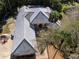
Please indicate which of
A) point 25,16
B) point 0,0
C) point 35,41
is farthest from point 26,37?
point 0,0

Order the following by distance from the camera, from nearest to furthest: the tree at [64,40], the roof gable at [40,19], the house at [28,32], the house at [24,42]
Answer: the tree at [64,40] → the house at [24,42] → the house at [28,32] → the roof gable at [40,19]

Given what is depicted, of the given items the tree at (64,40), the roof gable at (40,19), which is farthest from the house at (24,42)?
the roof gable at (40,19)

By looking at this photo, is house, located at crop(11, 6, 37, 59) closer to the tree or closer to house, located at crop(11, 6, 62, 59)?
house, located at crop(11, 6, 62, 59)

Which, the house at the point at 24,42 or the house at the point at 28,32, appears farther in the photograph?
the house at the point at 28,32

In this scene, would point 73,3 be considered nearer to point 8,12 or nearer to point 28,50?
point 8,12

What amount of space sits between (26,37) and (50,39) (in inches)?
149

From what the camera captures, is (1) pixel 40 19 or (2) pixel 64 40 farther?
(1) pixel 40 19

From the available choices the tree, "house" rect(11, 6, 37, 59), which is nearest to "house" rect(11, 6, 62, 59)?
"house" rect(11, 6, 37, 59)

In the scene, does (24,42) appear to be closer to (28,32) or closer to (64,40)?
(28,32)

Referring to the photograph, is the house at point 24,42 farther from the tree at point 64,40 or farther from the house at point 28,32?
the tree at point 64,40

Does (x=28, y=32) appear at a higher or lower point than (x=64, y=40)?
lower

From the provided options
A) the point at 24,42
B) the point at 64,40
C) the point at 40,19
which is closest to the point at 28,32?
the point at 24,42

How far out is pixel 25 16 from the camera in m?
34.1

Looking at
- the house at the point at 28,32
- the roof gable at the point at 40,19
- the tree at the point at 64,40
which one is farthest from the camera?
the roof gable at the point at 40,19
